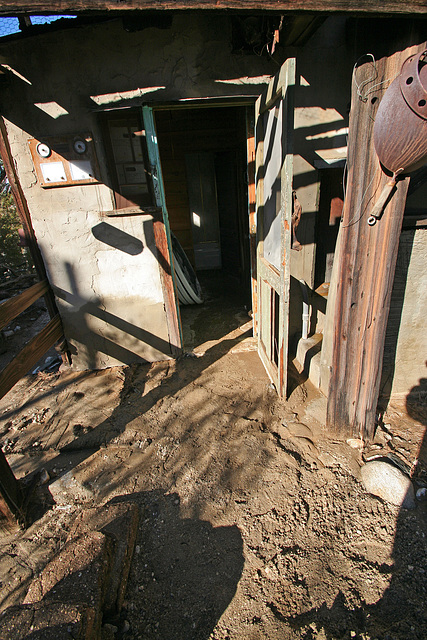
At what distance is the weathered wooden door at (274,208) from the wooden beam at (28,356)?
2512 mm

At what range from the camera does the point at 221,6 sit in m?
1.90

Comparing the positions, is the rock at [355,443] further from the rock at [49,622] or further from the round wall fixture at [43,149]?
the round wall fixture at [43,149]

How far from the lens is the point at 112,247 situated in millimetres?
3711

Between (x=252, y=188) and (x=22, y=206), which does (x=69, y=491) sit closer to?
(x=22, y=206)

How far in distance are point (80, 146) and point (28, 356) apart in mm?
2245

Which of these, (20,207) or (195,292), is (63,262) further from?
(195,292)

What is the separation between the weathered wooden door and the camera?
Answer: 2498 millimetres

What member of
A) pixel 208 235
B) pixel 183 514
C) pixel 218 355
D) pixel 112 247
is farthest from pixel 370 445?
pixel 208 235

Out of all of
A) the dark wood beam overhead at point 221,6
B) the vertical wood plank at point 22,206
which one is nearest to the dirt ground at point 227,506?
the vertical wood plank at point 22,206

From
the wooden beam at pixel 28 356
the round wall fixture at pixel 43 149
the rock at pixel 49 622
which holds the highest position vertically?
the round wall fixture at pixel 43 149

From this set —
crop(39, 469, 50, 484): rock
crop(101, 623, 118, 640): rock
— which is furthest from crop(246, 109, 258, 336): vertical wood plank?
crop(101, 623, 118, 640): rock

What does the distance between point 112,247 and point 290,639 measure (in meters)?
3.62

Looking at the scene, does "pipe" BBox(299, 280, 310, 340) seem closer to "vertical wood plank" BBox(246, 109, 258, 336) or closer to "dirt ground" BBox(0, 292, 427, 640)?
"dirt ground" BBox(0, 292, 427, 640)

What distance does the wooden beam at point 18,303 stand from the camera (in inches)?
104
